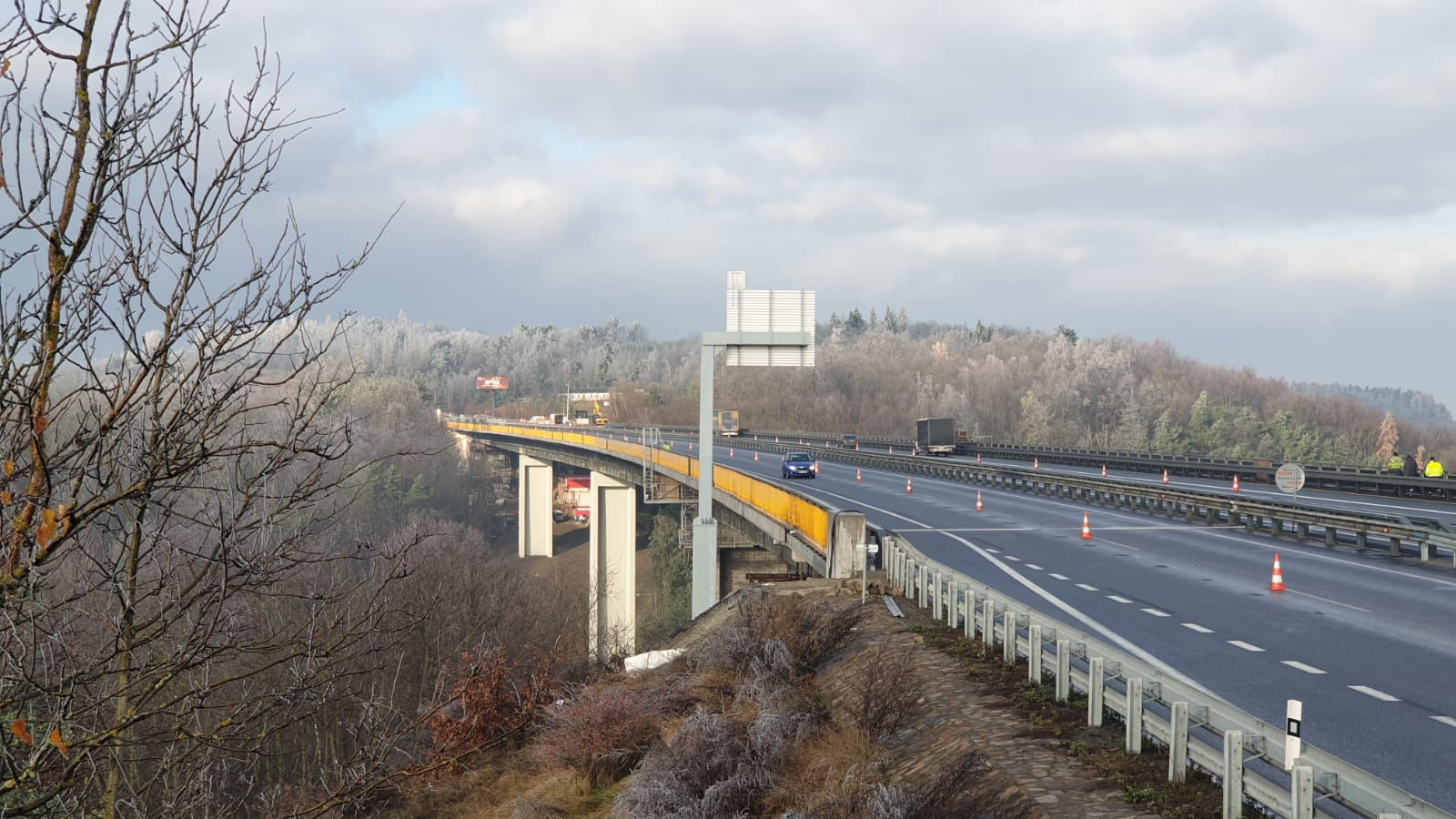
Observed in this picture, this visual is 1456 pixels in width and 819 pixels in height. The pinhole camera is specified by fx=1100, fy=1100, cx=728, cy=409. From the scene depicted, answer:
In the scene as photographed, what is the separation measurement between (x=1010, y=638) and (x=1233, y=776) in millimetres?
5896

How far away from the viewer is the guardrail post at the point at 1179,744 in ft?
29.3

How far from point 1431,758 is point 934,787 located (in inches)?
191

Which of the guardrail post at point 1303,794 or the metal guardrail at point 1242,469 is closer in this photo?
the guardrail post at point 1303,794

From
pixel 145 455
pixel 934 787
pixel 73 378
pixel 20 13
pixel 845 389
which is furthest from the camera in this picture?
pixel 845 389

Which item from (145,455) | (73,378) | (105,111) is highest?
(105,111)

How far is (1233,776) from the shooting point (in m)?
7.97

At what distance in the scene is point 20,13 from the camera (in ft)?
14.9

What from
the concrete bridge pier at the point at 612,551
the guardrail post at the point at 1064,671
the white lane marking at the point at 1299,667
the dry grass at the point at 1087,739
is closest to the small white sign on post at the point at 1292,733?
the dry grass at the point at 1087,739

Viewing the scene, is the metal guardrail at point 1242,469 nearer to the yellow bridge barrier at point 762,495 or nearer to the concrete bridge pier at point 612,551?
the yellow bridge barrier at point 762,495

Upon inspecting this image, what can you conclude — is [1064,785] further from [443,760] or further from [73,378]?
[73,378]

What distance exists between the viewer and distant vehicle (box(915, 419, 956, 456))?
73688 mm

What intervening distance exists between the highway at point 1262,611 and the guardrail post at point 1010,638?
79.1 inches

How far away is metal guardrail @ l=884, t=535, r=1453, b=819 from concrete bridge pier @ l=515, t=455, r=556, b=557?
87869mm

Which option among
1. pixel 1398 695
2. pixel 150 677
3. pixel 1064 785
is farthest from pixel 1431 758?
pixel 150 677
